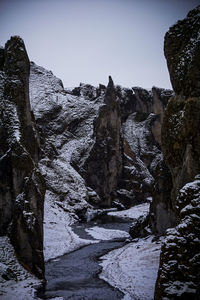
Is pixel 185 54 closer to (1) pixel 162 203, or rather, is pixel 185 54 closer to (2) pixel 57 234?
(1) pixel 162 203

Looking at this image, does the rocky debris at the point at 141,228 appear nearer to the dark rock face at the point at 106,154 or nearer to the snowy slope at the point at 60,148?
the snowy slope at the point at 60,148

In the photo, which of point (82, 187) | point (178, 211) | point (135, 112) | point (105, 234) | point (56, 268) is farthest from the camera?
point (135, 112)

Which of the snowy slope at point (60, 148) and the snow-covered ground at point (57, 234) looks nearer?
the snow-covered ground at point (57, 234)

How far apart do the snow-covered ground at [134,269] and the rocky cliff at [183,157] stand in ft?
13.3

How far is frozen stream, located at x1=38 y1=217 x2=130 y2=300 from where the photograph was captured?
49.3 feet

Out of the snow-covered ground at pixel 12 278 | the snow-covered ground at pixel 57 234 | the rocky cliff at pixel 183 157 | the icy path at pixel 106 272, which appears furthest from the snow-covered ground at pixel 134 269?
the snow-covered ground at pixel 57 234

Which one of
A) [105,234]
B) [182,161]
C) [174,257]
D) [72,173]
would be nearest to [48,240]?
[105,234]

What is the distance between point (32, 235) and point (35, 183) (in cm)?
359

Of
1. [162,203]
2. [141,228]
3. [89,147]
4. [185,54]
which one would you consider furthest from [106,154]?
[185,54]

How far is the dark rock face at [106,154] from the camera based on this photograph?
6950 centimetres

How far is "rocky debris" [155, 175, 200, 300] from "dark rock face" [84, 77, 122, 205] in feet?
188

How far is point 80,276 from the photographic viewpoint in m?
18.8

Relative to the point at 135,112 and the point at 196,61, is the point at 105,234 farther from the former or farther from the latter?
the point at 135,112

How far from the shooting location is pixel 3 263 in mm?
15602
